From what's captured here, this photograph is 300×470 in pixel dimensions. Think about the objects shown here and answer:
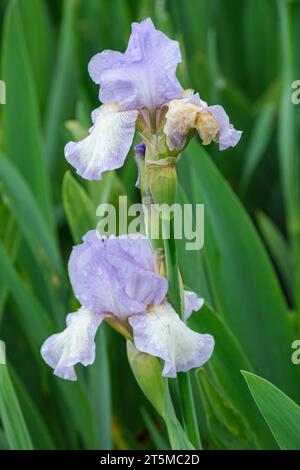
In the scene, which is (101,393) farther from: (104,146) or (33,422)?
(104,146)

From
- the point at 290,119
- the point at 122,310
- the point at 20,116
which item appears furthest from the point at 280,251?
the point at 122,310

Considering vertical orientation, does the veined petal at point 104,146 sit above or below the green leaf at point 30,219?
above

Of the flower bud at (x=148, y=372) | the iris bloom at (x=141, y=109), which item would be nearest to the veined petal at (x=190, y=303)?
the flower bud at (x=148, y=372)

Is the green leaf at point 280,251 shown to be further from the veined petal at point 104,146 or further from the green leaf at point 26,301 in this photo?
the veined petal at point 104,146

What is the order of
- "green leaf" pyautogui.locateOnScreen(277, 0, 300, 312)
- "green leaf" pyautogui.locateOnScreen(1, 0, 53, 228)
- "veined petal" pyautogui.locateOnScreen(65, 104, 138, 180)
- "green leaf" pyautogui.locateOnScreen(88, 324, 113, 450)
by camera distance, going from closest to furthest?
"veined petal" pyautogui.locateOnScreen(65, 104, 138, 180)
"green leaf" pyautogui.locateOnScreen(88, 324, 113, 450)
"green leaf" pyautogui.locateOnScreen(1, 0, 53, 228)
"green leaf" pyautogui.locateOnScreen(277, 0, 300, 312)

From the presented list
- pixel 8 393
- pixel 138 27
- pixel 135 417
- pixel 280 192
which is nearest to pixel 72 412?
pixel 135 417

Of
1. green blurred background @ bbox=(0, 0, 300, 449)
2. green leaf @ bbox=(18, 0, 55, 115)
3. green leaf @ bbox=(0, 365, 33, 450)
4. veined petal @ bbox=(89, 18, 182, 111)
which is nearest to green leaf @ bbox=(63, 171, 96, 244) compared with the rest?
green blurred background @ bbox=(0, 0, 300, 449)

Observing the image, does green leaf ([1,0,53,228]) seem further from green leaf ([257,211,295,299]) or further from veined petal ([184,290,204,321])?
veined petal ([184,290,204,321])
